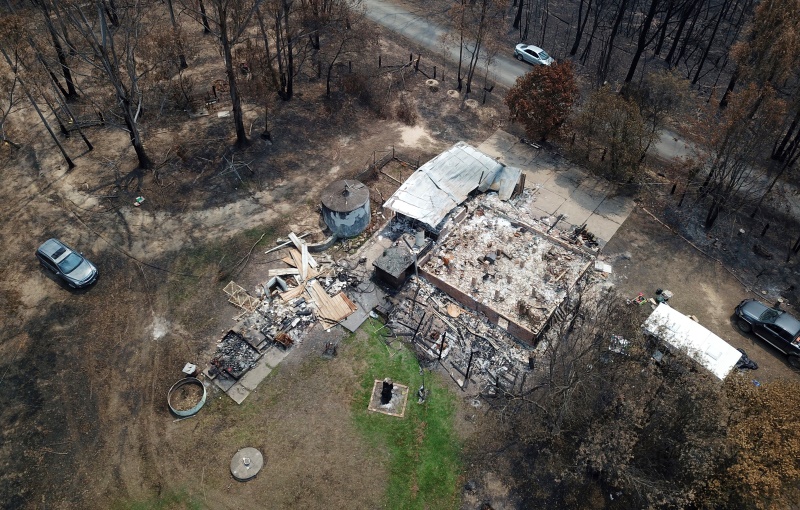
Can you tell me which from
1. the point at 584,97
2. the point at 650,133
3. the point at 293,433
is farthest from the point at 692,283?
the point at 293,433

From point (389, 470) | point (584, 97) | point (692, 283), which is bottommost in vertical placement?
point (389, 470)

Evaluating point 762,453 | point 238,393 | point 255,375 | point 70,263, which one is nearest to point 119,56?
point 70,263

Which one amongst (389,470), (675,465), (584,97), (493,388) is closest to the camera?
(675,465)

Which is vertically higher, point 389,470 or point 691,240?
point 691,240

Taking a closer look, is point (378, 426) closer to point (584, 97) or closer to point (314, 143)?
point (314, 143)

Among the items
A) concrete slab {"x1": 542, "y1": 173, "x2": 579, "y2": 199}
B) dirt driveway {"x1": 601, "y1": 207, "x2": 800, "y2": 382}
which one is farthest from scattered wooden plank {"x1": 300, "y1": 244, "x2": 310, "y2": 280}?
dirt driveway {"x1": 601, "y1": 207, "x2": 800, "y2": 382}

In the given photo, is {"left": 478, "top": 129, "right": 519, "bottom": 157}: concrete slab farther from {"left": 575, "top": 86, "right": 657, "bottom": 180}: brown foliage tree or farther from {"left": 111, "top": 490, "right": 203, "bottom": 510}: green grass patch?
{"left": 111, "top": 490, "right": 203, "bottom": 510}: green grass patch
